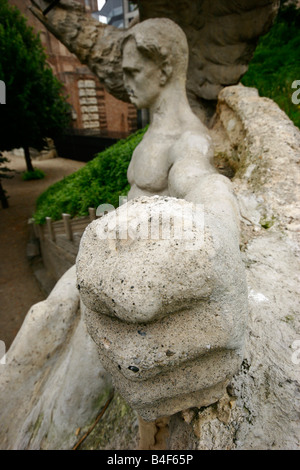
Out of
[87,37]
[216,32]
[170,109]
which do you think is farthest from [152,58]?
[87,37]

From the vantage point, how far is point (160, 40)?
5.24 feet

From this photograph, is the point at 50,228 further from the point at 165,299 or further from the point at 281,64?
the point at 165,299

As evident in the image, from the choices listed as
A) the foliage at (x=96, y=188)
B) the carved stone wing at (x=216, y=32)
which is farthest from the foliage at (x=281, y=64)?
the foliage at (x=96, y=188)

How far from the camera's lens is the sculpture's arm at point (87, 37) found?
5.11m

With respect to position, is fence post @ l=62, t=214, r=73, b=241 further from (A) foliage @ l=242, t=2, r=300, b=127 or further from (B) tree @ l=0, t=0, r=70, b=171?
(B) tree @ l=0, t=0, r=70, b=171

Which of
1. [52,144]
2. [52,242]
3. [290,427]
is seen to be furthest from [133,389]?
[52,144]

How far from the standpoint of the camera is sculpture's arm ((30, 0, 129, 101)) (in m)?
5.11

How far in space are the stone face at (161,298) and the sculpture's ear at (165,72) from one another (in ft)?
3.96

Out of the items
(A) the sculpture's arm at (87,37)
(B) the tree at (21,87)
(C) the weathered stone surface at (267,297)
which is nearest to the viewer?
(C) the weathered stone surface at (267,297)

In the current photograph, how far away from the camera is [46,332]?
5.31 feet

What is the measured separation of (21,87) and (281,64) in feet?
20.7

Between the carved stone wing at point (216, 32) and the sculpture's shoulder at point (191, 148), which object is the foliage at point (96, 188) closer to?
the carved stone wing at point (216, 32)

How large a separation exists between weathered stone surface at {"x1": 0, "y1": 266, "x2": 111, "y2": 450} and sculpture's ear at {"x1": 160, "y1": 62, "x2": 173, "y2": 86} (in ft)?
4.05
